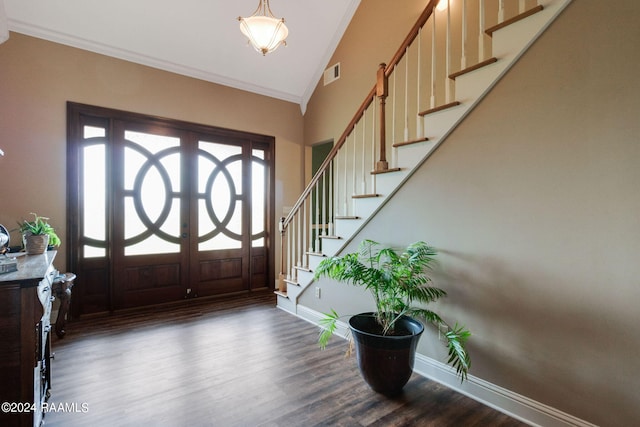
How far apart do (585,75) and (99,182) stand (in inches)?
194

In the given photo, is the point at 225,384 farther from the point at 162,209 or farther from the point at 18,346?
the point at 162,209

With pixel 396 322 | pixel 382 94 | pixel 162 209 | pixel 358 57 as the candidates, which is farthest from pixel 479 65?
pixel 162 209

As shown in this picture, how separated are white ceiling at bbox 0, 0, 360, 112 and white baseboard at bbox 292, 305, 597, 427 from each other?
4.61m

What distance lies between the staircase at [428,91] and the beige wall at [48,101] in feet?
8.76

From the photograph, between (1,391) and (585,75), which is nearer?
(1,391)

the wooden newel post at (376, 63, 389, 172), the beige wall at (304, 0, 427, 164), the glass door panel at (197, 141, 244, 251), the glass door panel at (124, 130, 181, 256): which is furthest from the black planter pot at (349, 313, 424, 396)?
the beige wall at (304, 0, 427, 164)

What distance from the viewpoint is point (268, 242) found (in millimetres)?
5355

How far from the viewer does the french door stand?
154 inches

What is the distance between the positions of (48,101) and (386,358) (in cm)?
462

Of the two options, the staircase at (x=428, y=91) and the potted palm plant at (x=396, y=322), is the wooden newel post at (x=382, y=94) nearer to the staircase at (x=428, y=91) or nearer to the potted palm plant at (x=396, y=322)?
the staircase at (x=428, y=91)

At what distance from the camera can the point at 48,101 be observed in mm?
3625

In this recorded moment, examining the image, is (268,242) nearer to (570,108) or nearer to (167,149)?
(167,149)

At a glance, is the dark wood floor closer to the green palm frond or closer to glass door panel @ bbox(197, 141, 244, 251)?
the green palm frond

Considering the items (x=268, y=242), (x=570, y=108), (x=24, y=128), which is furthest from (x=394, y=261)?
(x=24, y=128)
